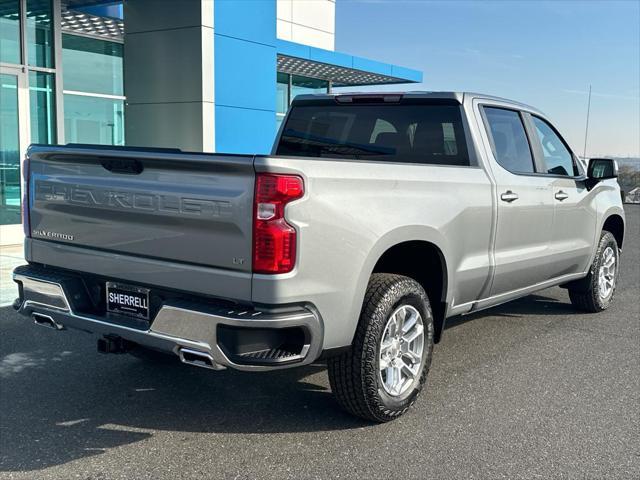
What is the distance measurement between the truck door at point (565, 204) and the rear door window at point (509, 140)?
19 cm

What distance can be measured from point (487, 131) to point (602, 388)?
1956 millimetres

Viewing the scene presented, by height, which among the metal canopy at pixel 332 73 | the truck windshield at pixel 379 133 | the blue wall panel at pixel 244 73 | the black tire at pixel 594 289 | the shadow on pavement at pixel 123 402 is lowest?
the shadow on pavement at pixel 123 402

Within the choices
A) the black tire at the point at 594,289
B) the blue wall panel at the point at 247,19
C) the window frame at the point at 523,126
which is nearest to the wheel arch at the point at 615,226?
the black tire at the point at 594,289

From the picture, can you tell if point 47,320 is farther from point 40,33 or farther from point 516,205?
point 40,33

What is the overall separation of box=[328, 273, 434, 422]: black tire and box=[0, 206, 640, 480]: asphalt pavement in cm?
14

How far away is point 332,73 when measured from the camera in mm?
20406

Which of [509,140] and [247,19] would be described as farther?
[247,19]

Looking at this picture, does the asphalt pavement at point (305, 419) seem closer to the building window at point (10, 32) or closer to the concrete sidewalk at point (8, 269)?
the concrete sidewalk at point (8, 269)

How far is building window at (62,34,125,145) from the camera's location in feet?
41.8

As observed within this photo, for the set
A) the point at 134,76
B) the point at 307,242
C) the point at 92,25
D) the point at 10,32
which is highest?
the point at 92,25

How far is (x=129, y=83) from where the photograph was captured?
507 inches

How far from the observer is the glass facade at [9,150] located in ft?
35.5

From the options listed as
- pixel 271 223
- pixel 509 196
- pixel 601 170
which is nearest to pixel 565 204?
pixel 601 170

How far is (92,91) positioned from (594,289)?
10.2 metres
